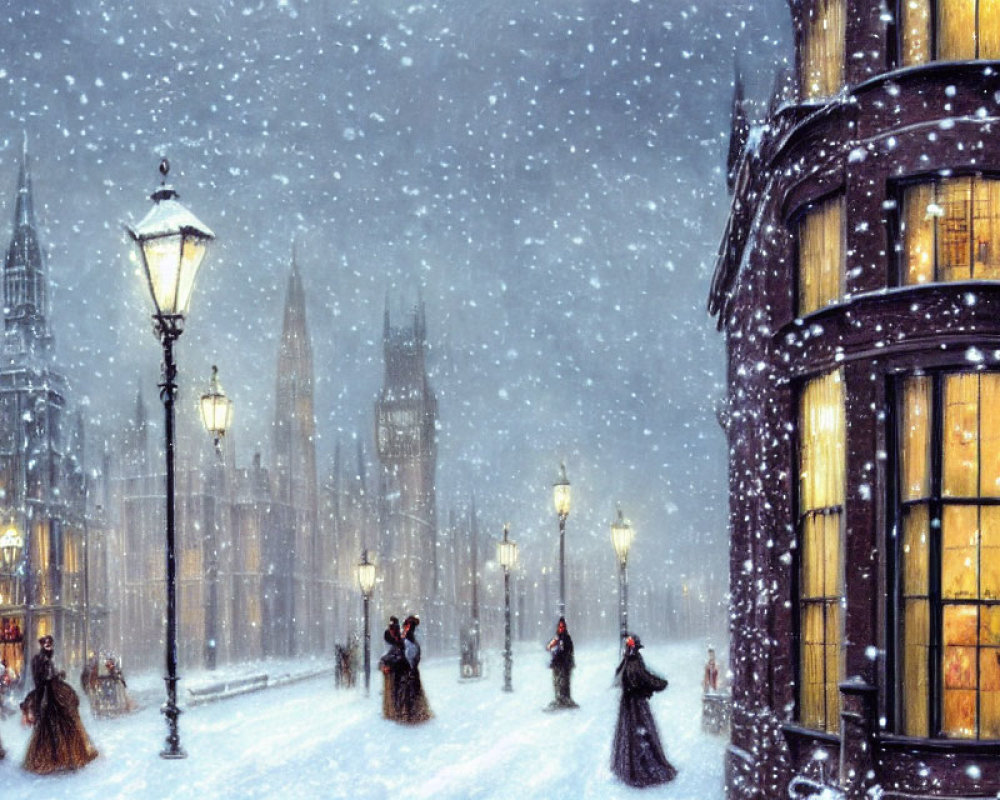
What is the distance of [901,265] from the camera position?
12562 mm

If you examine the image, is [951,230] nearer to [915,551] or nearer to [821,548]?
[915,551]

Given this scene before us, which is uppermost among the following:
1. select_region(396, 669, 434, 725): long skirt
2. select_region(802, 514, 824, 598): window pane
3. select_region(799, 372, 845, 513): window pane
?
select_region(799, 372, 845, 513): window pane

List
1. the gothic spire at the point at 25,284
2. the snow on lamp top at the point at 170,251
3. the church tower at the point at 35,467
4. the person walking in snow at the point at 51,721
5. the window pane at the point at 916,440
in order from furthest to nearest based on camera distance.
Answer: the gothic spire at the point at 25,284
the church tower at the point at 35,467
the person walking in snow at the point at 51,721
the snow on lamp top at the point at 170,251
the window pane at the point at 916,440

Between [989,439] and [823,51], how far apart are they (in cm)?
423

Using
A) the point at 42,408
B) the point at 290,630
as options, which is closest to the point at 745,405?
the point at 42,408

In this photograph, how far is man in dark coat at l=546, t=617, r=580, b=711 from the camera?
2764cm

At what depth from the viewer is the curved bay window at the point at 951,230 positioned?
1223 cm

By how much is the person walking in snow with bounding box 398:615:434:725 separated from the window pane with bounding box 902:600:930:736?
45.1ft

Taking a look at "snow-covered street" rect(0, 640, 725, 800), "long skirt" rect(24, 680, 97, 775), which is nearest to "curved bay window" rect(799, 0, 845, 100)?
"snow-covered street" rect(0, 640, 725, 800)

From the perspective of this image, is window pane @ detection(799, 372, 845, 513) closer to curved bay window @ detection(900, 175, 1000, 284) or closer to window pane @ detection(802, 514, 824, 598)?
window pane @ detection(802, 514, 824, 598)

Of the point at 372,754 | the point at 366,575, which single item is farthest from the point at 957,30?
the point at 366,575

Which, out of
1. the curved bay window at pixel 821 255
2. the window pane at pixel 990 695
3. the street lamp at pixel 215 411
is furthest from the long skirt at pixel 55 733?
the window pane at pixel 990 695

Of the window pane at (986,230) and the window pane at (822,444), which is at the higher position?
the window pane at (986,230)

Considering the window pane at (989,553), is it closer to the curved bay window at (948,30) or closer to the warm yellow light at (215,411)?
the curved bay window at (948,30)
